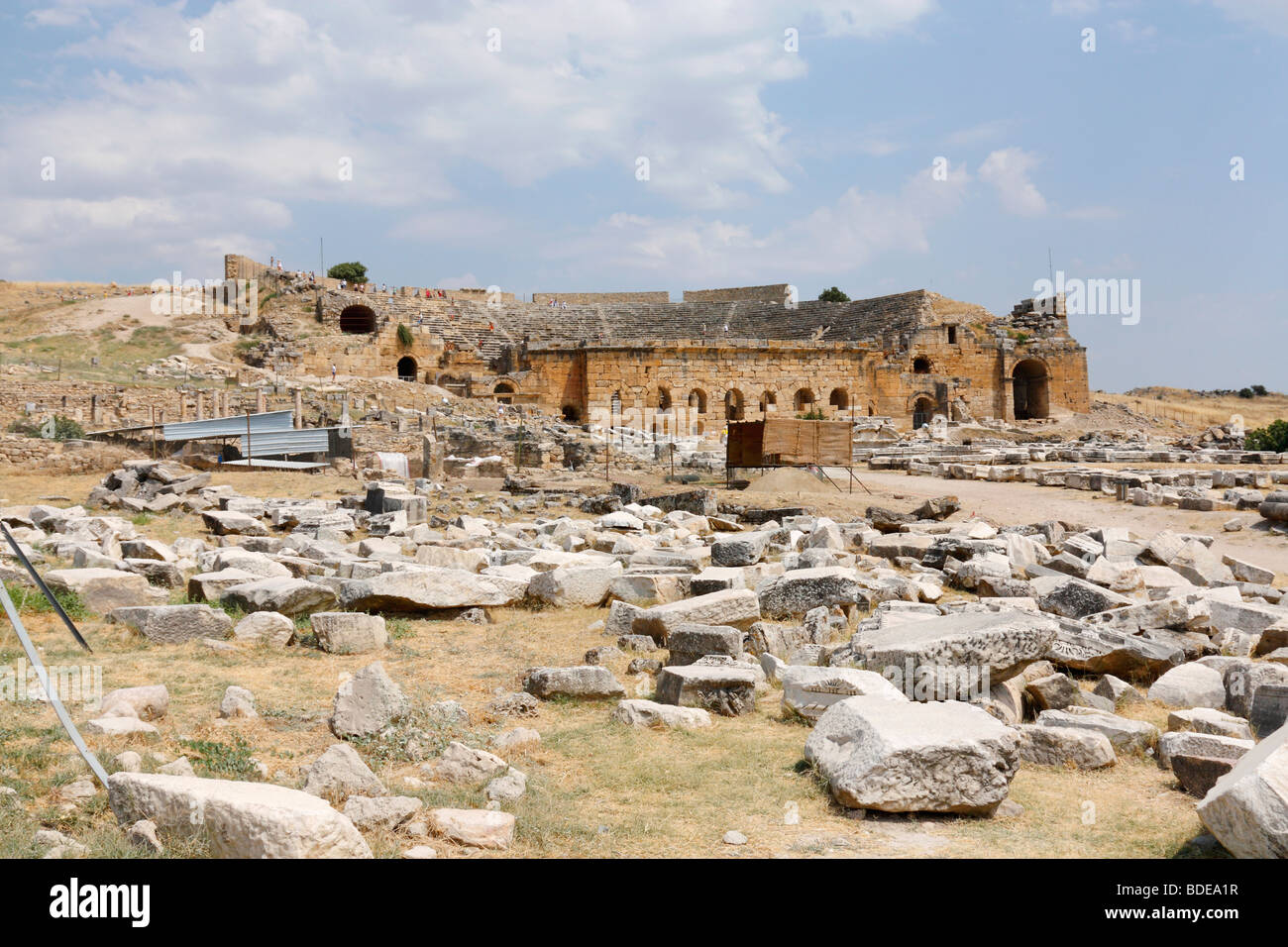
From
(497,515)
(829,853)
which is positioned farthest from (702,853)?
(497,515)

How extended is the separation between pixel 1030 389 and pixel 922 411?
624cm

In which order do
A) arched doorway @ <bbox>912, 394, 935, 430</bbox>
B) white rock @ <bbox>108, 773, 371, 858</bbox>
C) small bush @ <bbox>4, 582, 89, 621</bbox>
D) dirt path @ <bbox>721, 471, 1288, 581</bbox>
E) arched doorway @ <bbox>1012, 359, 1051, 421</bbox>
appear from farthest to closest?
arched doorway @ <bbox>1012, 359, 1051, 421</bbox> < arched doorway @ <bbox>912, 394, 935, 430</bbox> < dirt path @ <bbox>721, 471, 1288, 581</bbox> < small bush @ <bbox>4, 582, 89, 621</bbox> < white rock @ <bbox>108, 773, 371, 858</bbox>

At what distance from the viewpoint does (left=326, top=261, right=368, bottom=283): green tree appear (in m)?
58.5

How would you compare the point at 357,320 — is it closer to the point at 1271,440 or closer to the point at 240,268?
the point at 240,268

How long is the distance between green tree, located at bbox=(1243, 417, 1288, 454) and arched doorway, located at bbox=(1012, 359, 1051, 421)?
34.5 ft

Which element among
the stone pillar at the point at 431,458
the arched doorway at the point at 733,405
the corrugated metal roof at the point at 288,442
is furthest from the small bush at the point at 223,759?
the arched doorway at the point at 733,405

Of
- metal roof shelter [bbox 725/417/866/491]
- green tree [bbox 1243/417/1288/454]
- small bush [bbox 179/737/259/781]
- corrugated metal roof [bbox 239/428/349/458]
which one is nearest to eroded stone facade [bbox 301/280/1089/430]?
green tree [bbox 1243/417/1288/454]

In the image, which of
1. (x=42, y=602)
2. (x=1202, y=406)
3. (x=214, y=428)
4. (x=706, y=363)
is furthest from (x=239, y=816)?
(x=1202, y=406)

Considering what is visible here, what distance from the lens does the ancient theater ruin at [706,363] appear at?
37.1m

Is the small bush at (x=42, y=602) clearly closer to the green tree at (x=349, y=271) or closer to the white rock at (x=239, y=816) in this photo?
the white rock at (x=239, y=816)

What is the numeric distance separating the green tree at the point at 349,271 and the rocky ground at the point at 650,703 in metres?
50.2

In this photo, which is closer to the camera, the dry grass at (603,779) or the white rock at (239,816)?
the white rock at (239,816)

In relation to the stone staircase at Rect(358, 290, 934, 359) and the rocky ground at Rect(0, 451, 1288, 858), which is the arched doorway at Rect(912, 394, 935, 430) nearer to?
the stone staircase at Rect(358, 290, 934, 359)
